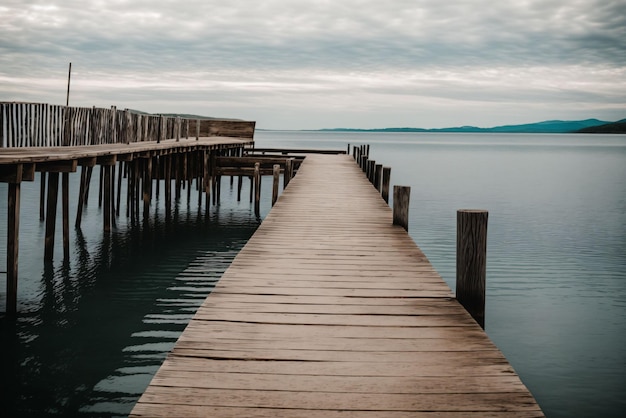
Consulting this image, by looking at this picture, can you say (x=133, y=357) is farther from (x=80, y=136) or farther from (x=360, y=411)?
(x=80, y=136)

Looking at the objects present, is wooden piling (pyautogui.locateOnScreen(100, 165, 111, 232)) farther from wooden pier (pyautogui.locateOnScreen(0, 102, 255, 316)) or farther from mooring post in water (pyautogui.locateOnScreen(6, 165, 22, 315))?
mooring post in water (pyautogui.locateOnScreen(6, 165, 22, 315))

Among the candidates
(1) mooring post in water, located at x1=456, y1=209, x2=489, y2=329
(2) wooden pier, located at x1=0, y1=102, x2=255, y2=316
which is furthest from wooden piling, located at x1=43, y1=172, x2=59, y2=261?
(1) mooring post in water, located at x1=456, y1=209, x2=489, y2=329

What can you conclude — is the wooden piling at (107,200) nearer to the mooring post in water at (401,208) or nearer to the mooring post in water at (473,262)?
the mooring post in water at (401,208)

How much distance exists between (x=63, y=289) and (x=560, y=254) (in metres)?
12.5

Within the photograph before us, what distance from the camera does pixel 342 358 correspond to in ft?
12.5

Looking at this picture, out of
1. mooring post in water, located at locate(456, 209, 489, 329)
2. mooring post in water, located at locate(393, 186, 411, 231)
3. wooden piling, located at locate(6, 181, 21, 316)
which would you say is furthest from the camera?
mooring post in water, located at locate(393, 186, 411, 231)

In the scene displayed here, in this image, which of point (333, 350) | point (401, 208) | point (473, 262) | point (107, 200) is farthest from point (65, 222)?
point (333, 350)

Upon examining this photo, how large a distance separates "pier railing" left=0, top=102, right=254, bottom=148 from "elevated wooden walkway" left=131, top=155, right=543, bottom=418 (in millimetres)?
7774

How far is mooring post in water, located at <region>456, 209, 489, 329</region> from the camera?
16.3 ft

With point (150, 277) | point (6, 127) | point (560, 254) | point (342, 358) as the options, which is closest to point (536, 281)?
point (560, 254)

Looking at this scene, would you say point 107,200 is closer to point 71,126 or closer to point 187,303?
point 71,126

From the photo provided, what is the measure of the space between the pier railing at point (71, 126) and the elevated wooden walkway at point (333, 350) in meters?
7.77

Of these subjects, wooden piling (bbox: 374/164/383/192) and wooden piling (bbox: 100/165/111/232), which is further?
wooden piling (bbox: 100/165/111/232)

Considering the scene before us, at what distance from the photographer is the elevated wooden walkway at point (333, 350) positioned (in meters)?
3.16
